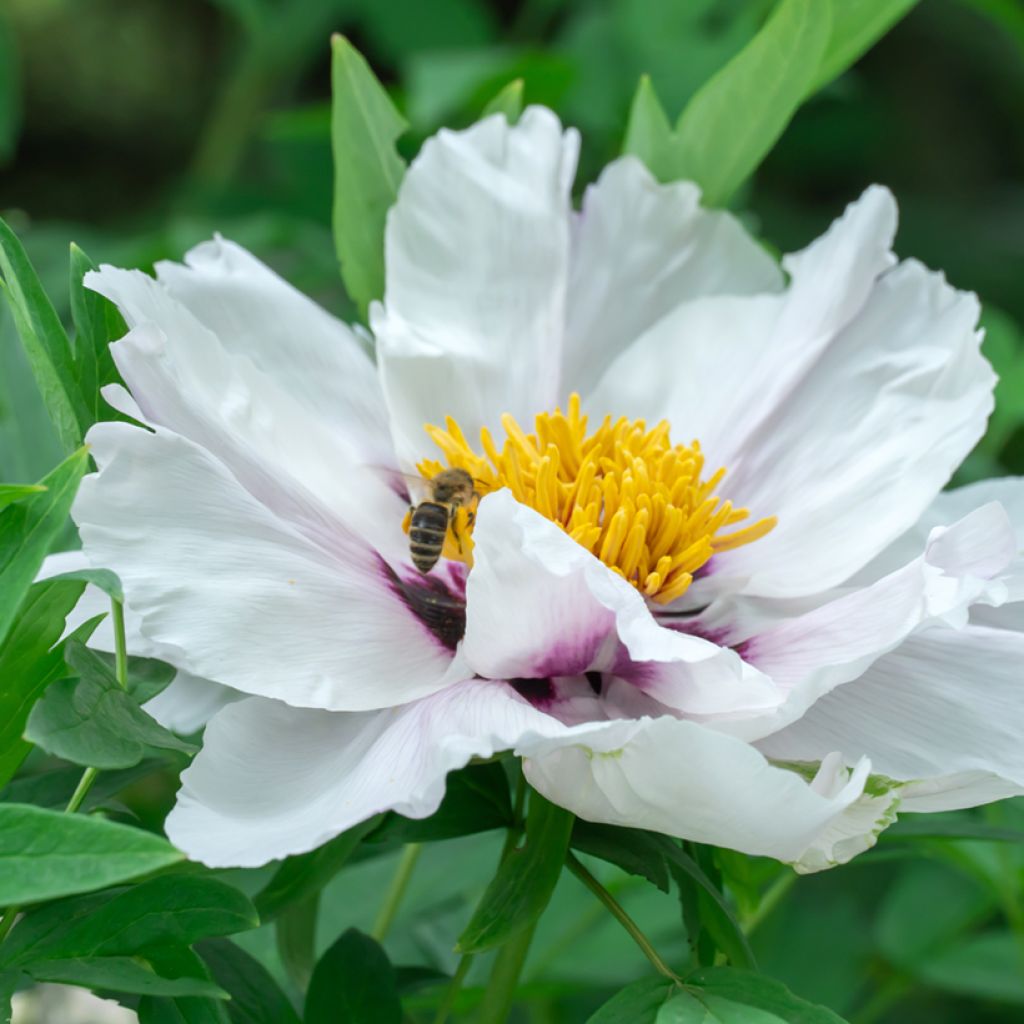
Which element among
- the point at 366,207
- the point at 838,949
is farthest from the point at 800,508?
the point at 838,949

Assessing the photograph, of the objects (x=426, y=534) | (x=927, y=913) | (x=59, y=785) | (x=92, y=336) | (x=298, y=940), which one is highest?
(x=92, y=336)

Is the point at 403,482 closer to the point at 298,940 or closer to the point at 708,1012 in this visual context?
the point at 298,940

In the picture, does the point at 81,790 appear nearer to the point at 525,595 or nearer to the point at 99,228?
the point at 525,595

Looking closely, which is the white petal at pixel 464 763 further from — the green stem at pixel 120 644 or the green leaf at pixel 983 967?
the green leaf at pixel 983 967

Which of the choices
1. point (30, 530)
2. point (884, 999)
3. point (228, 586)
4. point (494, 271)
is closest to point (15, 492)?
point (30, 530)

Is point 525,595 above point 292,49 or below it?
above

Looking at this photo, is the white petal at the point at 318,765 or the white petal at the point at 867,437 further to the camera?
the white petal at the point at 867,437

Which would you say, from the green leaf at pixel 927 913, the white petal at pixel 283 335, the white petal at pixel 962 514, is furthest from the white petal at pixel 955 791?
the green leaf at pixel 927 913
